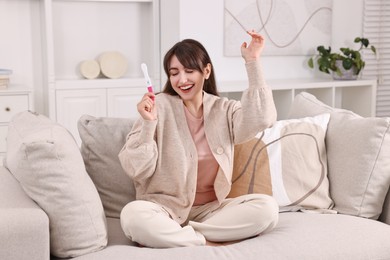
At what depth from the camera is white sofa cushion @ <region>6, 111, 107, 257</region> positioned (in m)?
1.88

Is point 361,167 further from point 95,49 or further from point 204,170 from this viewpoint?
point 95,49

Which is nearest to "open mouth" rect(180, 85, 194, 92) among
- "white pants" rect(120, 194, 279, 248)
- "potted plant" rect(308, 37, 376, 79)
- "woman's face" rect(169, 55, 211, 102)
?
"woman's face" rect(169, 55, 211, 102)

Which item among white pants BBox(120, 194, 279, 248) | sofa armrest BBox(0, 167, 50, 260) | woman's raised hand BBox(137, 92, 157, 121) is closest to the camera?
sofa armrest BBox(0, 167, 50, 260)

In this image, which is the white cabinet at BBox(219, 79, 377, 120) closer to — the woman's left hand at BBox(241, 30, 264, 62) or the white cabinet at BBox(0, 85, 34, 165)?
the white cabinet at BBox(0, 85, 34, 165)

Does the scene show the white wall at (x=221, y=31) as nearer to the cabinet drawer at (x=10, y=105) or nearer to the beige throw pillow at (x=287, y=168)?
the cabinet drawer at (x=10, y=105)

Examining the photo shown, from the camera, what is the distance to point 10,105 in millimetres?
3918

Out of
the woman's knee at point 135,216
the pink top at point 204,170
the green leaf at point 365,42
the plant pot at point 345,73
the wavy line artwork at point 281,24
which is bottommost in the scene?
the woman's knee at point 135,216

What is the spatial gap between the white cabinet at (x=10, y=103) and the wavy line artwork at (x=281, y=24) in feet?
4.52

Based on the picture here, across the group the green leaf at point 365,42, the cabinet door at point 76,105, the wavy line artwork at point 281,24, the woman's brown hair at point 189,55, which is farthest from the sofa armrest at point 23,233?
the green leaf at point 365,42

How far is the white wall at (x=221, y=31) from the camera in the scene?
168 inches

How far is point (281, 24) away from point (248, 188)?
2473 mm

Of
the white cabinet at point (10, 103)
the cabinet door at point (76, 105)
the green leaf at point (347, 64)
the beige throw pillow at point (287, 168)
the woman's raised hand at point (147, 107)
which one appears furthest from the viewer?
the green leaf at point (347, 64)

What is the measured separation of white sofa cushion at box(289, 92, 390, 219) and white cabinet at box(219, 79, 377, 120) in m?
1.76

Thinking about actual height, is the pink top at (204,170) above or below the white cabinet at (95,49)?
below
